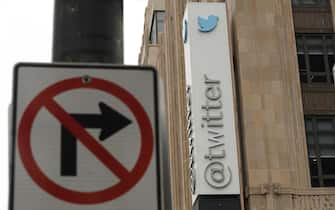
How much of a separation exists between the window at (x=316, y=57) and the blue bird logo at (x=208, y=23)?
367 cm

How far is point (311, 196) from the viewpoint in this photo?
28766mm

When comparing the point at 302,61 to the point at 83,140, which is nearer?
the point at 83,140

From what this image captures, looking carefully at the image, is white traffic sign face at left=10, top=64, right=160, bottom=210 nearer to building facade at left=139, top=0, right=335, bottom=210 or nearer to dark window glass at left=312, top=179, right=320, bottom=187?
building facade at left=139, top=0, right=335, bottom=210

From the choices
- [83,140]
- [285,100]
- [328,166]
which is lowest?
[83,140]

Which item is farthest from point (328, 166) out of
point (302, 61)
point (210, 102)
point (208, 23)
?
point (208, 23)

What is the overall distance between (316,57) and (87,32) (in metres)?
29.2

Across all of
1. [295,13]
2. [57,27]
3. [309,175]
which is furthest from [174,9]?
[57,27]

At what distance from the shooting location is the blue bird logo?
32344mm

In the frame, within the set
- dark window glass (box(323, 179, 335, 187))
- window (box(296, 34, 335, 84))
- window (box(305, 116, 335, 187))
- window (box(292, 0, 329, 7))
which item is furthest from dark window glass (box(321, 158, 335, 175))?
window (box(292, 0, 329, 7))

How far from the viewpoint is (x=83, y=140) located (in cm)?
336

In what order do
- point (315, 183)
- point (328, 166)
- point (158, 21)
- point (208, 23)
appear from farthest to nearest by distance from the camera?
point (158, 21), point (208, 23), point (328, 166), point (315, 183)

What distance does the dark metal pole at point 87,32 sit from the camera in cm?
368

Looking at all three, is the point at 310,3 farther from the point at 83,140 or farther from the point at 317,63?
the point at 83,140

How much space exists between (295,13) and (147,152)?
30107 millimetres
